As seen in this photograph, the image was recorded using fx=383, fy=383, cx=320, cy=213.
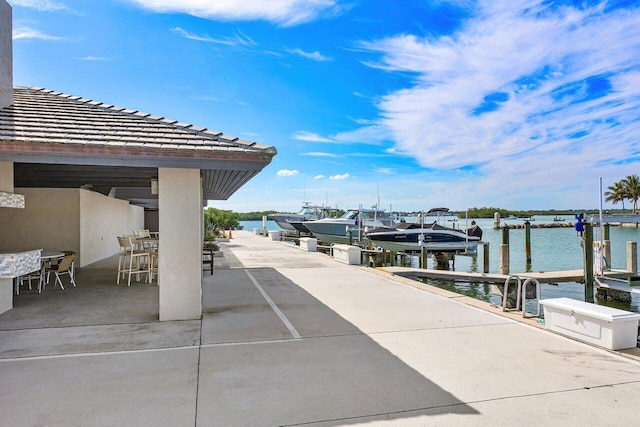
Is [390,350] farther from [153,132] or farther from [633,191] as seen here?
[633,191]

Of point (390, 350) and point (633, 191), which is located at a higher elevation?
point (633, 191)

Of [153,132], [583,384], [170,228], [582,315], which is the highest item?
[153,132]

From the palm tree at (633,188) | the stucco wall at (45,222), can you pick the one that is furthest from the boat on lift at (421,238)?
the palm tree at (633,188)

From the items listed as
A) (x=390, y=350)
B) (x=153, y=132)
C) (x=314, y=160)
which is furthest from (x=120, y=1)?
(x=314, y=160)

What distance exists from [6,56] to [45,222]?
201 inches

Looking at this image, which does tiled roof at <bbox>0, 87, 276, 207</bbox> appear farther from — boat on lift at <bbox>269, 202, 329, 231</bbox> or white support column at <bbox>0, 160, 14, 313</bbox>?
boat on lift at <bbox>269, 202, 329, 231</bbox>

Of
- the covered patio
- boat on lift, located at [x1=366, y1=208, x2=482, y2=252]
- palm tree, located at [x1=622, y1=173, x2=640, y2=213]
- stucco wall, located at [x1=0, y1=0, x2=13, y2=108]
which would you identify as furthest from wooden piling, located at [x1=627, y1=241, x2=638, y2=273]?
palm tree, located at [x1=622, y1=173, x2=640, y2=213]

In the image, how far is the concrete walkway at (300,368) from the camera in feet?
10.7

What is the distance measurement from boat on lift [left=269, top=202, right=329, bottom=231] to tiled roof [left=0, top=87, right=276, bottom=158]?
35.1 m

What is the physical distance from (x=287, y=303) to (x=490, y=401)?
4.65 metres

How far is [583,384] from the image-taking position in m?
3.86

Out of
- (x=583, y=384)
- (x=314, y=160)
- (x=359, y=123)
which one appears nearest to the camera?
(x=583, y=384)

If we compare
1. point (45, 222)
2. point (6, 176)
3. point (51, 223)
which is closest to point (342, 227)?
point (51, 223)

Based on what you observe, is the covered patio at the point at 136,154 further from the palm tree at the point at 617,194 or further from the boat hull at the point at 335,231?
the palm tree at the point at 617,194
